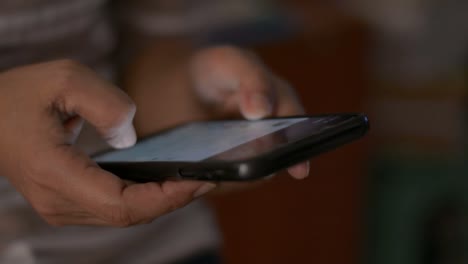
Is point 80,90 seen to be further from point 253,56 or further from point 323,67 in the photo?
point 323,67

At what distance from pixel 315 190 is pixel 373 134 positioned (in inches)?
14.3

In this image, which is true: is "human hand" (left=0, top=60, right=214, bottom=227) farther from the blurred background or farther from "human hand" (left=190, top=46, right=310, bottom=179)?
the blurred background

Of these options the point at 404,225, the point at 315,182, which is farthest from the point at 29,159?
the point at 404,225

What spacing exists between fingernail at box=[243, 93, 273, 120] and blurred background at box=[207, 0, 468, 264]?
2.28ft

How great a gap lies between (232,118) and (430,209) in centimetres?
107

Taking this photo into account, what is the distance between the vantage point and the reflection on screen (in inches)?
16.3

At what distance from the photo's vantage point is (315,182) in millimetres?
1281

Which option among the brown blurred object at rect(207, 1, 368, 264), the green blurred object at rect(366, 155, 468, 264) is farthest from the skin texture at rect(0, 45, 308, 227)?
the green blurred object at rect(366, 155, 468, 264)

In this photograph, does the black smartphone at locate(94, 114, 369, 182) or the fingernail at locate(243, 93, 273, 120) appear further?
the fingernail at locate(243, 93, 273, 120)

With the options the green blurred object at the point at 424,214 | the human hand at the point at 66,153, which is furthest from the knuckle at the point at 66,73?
the green blurred object at the point at 424,214

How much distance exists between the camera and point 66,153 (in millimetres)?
383

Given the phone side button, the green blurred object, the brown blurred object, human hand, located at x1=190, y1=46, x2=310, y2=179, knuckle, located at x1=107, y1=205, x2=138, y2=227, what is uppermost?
human hand, located at x1=190, y1=46, x2=310, y2=179

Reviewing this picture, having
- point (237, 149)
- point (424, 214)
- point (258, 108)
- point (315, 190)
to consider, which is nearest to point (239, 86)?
point (258, 108)

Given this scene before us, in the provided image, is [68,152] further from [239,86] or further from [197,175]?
[239,86]
